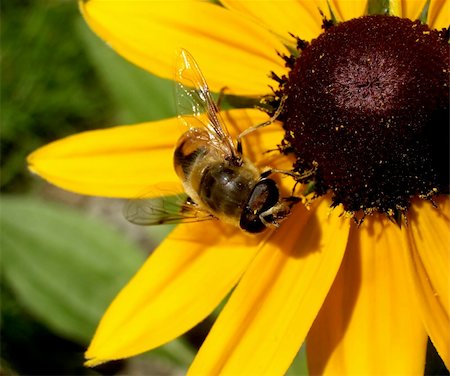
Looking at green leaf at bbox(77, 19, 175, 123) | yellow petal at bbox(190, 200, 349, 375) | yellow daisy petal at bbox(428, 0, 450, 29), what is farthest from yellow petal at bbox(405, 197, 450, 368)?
green leaf at bbox(77, 19, 175, 123)

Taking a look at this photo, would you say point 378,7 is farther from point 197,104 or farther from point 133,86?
point 133,86

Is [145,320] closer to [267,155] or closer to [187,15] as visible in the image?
[267,155]

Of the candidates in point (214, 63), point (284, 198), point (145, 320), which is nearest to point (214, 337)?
point (145, 320)

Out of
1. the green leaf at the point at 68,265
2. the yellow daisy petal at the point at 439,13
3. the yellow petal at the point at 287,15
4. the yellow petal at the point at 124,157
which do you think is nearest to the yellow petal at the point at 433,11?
the yellow daisy petal at the point at 439,13

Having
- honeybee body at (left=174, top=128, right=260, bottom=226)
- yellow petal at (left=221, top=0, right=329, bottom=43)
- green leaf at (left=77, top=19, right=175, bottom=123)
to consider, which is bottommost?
green leaf at (left=77, top=19, right=175, bottom=123)

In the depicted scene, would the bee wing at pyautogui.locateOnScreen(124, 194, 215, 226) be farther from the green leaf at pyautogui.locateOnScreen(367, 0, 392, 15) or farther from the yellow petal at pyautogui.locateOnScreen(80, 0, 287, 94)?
the green leaf at pyautogui.locateOnScreen(367, 0, 392, 15)

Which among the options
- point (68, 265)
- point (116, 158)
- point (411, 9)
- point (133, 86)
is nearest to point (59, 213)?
point (68, 265)

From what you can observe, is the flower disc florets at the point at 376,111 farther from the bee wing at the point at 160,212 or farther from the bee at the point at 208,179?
the bee wing at the point at 160,212
